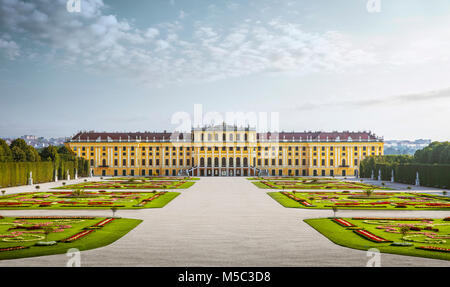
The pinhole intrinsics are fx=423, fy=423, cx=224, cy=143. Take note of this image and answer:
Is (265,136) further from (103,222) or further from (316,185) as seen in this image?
(103,222)

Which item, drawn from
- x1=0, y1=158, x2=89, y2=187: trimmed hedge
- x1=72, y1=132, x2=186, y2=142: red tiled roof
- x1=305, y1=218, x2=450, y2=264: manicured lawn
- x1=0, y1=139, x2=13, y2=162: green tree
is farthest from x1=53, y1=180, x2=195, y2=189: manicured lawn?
x1=72, y1=132, x2=186, y2=142: red tiled roof

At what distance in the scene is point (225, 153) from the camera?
3634 inches

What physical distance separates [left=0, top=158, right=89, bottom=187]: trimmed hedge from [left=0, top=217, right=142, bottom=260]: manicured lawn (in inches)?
1187

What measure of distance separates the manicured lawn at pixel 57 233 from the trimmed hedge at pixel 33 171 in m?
30.1

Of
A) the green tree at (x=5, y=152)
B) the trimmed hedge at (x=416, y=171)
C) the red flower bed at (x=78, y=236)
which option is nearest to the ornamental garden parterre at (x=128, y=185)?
the green tree at (x=5, y=152)

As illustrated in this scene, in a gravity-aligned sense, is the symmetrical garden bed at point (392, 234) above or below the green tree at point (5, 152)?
below

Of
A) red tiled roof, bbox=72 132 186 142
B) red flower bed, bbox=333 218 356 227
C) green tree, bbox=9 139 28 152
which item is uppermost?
red tiled roof, bbox=72 132 186 142

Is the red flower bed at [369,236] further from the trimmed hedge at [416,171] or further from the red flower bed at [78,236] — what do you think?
the trimmed hedge at [416,171]

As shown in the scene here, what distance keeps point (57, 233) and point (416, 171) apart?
49.5m

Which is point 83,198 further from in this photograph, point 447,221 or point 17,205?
point 447,221

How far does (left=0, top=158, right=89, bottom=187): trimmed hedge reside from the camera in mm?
48794

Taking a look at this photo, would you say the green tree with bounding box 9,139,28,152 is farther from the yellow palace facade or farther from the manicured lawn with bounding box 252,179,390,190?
the manicured lawn with bounding box 252,179,390,190

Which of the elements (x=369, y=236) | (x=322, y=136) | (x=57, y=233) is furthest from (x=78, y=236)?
(x=322, y=136)

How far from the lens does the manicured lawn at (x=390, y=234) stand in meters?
14.4
